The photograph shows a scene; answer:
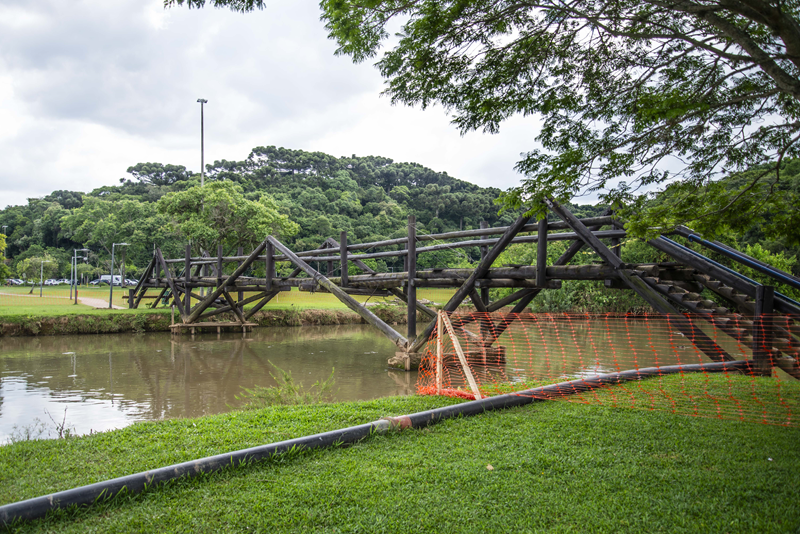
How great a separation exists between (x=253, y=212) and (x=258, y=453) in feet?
74.9

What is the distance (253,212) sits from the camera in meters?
25.3

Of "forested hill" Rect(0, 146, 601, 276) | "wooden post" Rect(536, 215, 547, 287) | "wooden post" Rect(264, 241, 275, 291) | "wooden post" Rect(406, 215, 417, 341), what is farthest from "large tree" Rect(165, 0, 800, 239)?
"forested hill" Rect(0, 146, 601, 276)

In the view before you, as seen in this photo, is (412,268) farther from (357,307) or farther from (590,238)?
(590,238)

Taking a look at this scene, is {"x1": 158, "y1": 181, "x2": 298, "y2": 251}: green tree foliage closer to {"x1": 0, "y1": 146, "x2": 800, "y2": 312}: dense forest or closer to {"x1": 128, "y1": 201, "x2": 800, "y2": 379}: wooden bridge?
{"x1": 0, "y1": 146, "x2": 800, "y2": 312}: dense forest

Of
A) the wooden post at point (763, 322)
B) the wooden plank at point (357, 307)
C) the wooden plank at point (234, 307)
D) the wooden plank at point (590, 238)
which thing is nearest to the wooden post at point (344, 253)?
the wooden plank at point (357, 307)

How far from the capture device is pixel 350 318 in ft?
82.9

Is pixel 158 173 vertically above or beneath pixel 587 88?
above

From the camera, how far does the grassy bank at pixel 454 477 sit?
113 inches

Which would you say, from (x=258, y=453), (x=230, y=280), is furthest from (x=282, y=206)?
(x=258, y=453)

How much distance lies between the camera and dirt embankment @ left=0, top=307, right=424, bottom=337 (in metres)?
17.5

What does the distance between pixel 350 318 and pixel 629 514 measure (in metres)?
22.6

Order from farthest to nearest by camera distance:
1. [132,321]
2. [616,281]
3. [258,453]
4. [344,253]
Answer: [132,321]
[344,253]
[616,281]
[258,453]

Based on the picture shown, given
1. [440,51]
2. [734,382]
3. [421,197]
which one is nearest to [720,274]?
[734,382]

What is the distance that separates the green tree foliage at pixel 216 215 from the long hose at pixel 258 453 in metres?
21.1
